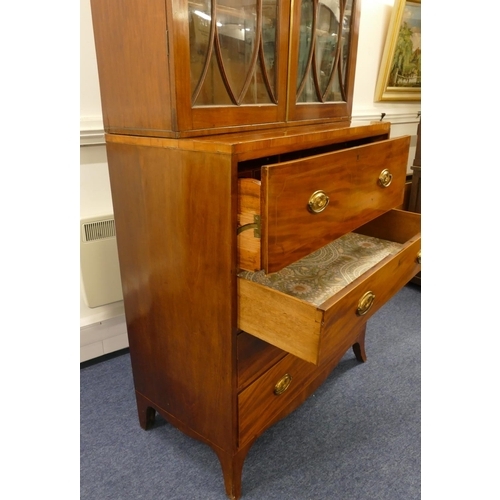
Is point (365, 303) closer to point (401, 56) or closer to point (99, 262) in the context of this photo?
point (99, 262)

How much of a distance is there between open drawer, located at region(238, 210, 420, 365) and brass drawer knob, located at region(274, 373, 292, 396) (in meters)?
0.28

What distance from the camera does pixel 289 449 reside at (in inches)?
46.6

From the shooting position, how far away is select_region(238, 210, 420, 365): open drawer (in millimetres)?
728

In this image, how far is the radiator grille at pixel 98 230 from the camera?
1.27 m

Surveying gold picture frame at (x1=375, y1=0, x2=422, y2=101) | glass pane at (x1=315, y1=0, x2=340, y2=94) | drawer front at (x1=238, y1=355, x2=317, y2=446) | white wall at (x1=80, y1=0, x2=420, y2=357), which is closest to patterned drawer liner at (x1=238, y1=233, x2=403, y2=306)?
drawer front at (x1=238, y1=355, x2=317, y2=446)

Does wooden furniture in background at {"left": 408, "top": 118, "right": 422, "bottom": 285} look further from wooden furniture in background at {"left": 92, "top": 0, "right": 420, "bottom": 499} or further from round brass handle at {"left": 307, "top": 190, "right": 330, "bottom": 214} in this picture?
round brass handle at {"left": 307, "top": 190, "right": 330, "bottom": 214}

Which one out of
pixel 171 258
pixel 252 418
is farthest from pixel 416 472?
pixel 171 258

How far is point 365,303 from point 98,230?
895 millimetres

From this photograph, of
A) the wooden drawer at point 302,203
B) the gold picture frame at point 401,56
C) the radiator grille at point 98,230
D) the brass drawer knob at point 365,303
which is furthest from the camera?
the gold picture frame at point 401,56

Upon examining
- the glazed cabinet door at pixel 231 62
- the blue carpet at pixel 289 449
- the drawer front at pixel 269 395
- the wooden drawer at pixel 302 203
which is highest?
the glazed cabinet door at pixel 231 62

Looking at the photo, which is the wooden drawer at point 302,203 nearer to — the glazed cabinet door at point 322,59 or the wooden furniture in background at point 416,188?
the glazed cabinet door at point 322,59

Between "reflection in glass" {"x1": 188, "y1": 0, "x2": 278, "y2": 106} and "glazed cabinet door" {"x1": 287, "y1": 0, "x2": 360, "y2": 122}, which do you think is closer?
"reflection in glass" {"x1": 188, "y1": 0, "x2": 278, "y2": 106}

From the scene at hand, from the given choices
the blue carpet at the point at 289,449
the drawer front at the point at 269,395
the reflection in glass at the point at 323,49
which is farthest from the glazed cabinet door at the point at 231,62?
the blue carpet at the point at 289,449

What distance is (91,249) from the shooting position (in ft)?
4.23
